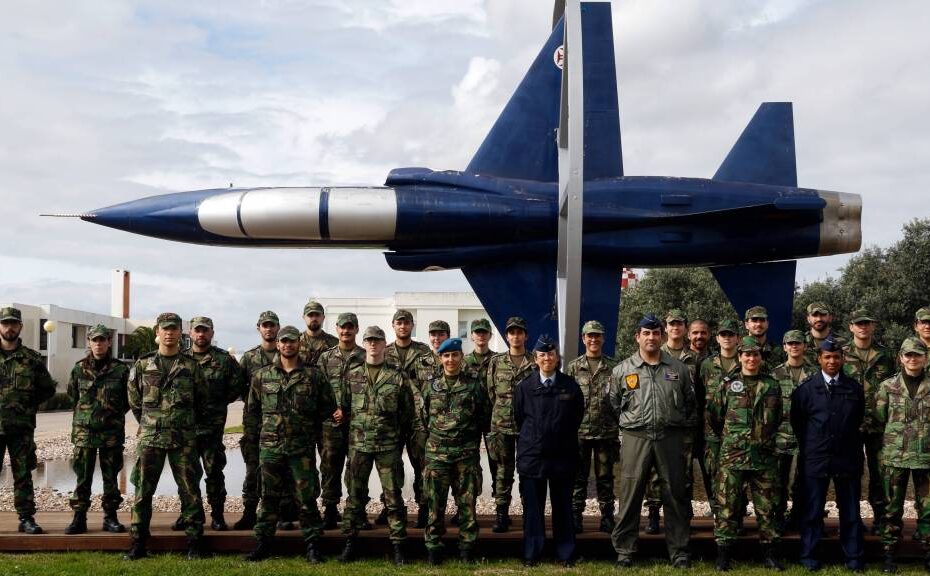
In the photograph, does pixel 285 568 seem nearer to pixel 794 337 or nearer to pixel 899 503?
pixel 794 337

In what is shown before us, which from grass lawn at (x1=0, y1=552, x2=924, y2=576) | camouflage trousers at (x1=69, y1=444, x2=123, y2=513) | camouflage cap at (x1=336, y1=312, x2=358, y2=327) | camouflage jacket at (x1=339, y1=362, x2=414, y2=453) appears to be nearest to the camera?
grass lawn at (x1=0, y1=552, x2=924, y2=576)

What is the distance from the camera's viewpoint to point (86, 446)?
6484mm

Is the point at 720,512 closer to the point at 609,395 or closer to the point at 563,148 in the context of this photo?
the point at 609,395

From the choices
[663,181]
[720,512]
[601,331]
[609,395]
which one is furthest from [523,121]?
[720,512]

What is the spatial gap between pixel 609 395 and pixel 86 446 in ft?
13.4

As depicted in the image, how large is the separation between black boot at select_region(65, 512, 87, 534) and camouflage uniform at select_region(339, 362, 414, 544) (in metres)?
2.16

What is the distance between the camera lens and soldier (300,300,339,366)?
24.1 feet

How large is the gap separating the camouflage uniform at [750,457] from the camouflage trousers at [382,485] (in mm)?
2275

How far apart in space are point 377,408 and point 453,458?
26.3 inches

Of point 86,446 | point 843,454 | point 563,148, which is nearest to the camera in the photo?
point 843,454

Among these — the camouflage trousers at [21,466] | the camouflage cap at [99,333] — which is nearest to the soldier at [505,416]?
the camouflage cap at [99,333]

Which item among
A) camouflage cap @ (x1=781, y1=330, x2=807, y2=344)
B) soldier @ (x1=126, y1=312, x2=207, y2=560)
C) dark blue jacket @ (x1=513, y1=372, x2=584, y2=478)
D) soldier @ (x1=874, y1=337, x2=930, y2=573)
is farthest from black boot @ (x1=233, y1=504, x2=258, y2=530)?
soldier @ (x1=874, y1=337, x2=930, y2=573)

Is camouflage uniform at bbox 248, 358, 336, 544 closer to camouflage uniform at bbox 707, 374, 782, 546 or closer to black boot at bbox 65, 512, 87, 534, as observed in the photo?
black boot at bbox 65, 512, 87, 534

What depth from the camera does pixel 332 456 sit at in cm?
670
